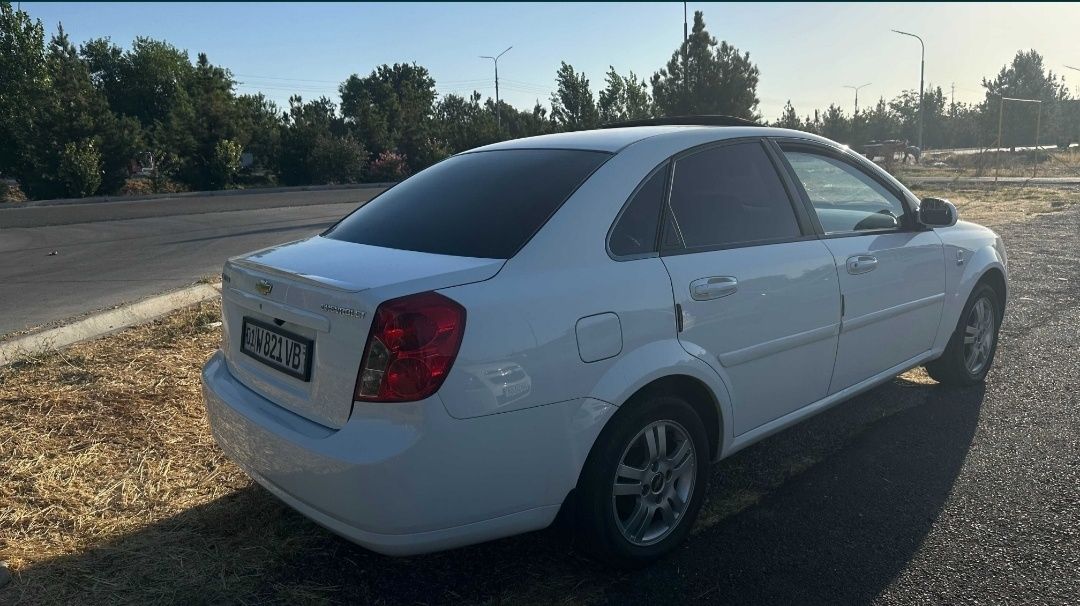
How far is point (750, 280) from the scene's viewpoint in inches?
129

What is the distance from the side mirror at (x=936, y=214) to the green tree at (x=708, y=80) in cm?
2777

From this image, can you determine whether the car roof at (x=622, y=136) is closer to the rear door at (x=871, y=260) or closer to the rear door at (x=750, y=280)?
the rear door at (x=750, y=280)

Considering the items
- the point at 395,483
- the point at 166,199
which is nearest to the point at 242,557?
the point at 395,483

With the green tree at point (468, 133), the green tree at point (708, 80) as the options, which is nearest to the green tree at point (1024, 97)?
the green tree at point (708, 80)

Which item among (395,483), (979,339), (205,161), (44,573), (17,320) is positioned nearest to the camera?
(395,483)

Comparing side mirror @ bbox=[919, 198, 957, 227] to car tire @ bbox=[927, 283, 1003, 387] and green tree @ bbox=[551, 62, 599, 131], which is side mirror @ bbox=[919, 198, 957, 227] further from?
green tree @ bbox=[551, 62, 599, 131]

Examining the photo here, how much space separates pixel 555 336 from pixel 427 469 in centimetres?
57

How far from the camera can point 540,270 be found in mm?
2688

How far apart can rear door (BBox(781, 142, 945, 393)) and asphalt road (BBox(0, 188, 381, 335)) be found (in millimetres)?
5819

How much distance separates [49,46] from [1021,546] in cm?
4407

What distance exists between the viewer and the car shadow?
2850 millimetres

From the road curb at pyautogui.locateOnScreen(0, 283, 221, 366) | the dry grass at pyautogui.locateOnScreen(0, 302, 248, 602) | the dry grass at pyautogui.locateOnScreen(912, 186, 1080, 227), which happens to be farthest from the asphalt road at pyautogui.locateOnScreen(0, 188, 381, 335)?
the dry grass at pyautogui.locateOnScreen(912, 186, 1080, 227)

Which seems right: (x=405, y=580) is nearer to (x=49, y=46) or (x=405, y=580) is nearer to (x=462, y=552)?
(x=462, y=552)

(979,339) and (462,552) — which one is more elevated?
(979,339)
